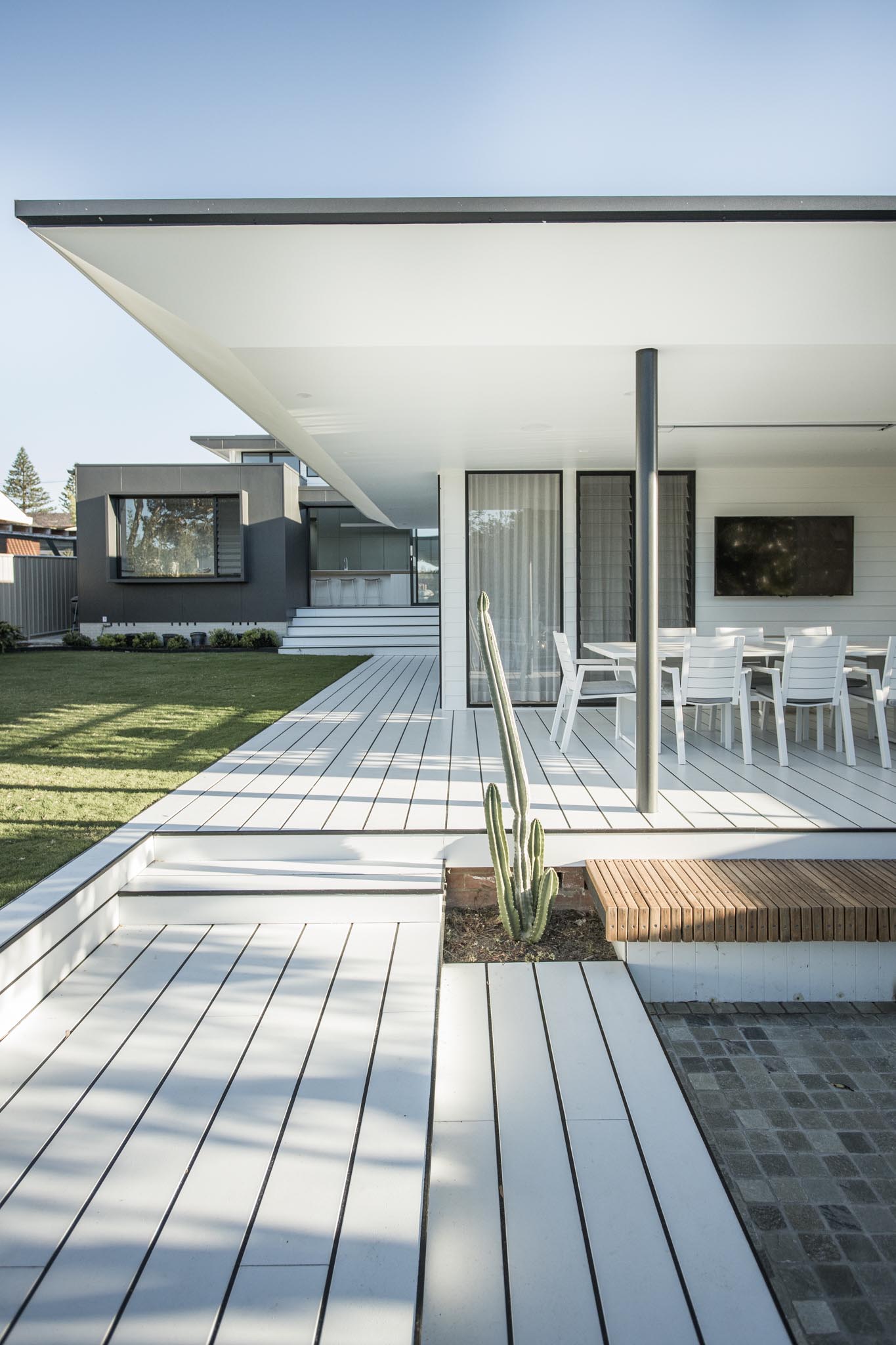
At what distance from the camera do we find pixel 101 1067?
240cm

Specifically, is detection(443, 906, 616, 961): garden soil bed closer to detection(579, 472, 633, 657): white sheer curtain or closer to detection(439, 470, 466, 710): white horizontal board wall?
detection(439, 470, 466, 710): white horizontal board wall

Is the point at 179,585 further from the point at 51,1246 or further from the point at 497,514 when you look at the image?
the point at 51,1246

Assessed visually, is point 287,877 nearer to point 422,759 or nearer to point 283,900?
point 283,900

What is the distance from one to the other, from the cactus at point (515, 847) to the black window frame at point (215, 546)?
13.1 meters

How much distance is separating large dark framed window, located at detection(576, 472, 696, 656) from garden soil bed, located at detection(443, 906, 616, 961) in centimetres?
475

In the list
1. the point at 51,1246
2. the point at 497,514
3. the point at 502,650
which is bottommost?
the point at 51,1246

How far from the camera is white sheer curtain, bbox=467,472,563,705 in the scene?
8.10 m

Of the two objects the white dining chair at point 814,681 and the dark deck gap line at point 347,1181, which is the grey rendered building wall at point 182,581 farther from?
the dark deck gap line at point 347,1181

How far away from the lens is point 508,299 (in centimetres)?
374

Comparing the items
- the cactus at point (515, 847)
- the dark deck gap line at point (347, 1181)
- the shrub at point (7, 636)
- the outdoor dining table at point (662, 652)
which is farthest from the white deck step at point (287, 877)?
the shrub at point (7, 636)

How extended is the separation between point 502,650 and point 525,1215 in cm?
652

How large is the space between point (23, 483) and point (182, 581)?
47.0m

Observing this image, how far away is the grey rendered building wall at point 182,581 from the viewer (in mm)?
15664

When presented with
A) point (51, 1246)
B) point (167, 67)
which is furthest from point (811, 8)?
point (51, 1246)
